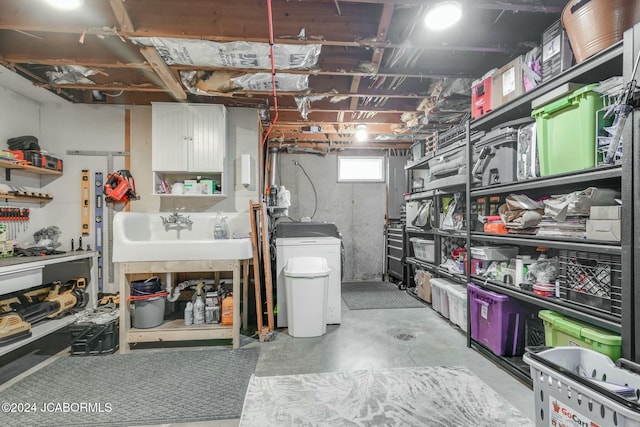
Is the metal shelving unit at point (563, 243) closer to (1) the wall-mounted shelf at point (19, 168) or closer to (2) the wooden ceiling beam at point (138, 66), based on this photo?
(2) the wooden ceiling beam at point (138, 66)

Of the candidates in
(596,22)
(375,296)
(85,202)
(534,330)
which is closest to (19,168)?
(85,202)

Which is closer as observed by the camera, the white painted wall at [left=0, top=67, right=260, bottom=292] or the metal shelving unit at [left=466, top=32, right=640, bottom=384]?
the metal shelving unit at [left=466, top=32, right=640, bottom=384]

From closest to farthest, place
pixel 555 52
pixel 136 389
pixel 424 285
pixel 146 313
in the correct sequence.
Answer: pixel 555 52 < pixel 136 389 < pixel 146 313 < pixel 424 285

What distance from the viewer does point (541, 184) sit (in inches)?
75.8

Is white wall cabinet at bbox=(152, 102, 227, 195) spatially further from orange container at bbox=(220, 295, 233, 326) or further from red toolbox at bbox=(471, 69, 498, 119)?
red toolbox at bbox=(471, 69, 498, 119)

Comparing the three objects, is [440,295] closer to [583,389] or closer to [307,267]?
[307,267]

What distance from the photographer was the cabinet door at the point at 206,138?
3.21m

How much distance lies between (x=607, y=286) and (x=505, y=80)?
1.65 m

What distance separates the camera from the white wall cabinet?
3.16 m

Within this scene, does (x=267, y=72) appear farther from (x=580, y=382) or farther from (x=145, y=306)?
(x=580, y=382)

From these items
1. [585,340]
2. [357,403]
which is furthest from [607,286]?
[357,403]

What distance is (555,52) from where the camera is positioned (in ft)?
6.14

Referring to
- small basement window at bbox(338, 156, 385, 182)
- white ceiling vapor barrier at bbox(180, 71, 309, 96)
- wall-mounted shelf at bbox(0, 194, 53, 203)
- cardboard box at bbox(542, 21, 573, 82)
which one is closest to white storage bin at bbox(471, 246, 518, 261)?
cardboard box at bbox(542, 21, 573, 82)

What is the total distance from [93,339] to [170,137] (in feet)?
6.76
